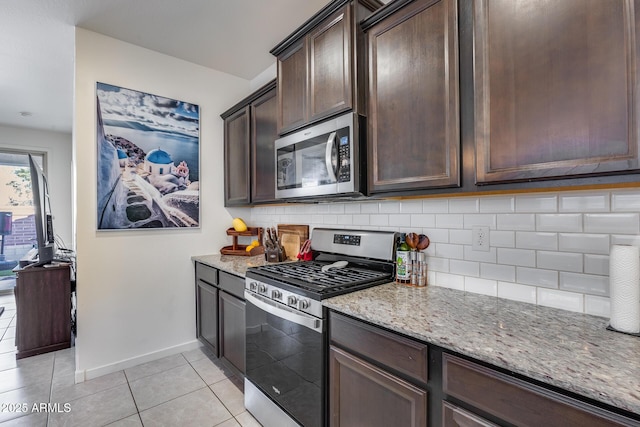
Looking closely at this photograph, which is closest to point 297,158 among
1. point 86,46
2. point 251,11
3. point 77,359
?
point 251,11

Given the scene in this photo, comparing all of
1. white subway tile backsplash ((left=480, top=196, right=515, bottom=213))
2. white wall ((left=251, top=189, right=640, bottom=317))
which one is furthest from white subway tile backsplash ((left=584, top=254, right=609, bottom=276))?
white subway tile backsplash ((left=480, top=196, right=515, bottom=213))

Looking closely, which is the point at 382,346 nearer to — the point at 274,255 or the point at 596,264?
the point at 596,264

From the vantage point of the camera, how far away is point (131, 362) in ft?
8.48

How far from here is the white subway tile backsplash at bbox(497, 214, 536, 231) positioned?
4.31ft

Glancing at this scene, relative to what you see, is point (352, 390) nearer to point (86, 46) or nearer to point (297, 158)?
point (297, 158)

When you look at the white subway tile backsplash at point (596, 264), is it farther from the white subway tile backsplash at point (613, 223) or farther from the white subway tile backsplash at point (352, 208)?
the white subway tile backsplash at point (352, 208)

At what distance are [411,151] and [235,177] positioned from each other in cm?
205

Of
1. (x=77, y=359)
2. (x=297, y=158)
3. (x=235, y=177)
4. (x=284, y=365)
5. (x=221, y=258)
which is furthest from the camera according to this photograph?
(x=235, y=177)

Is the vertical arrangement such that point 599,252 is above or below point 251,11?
below

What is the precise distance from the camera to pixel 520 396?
2.62ft

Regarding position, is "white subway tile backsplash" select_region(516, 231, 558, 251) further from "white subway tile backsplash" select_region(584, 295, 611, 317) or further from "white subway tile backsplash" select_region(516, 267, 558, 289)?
"white subway tile backsplash" select_region(584, 295, 611, 317)

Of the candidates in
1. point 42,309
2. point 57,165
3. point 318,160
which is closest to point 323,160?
point 318,160

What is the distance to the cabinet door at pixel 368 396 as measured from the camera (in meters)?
1.05

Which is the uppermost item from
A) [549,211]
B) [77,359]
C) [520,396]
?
[549,211]
